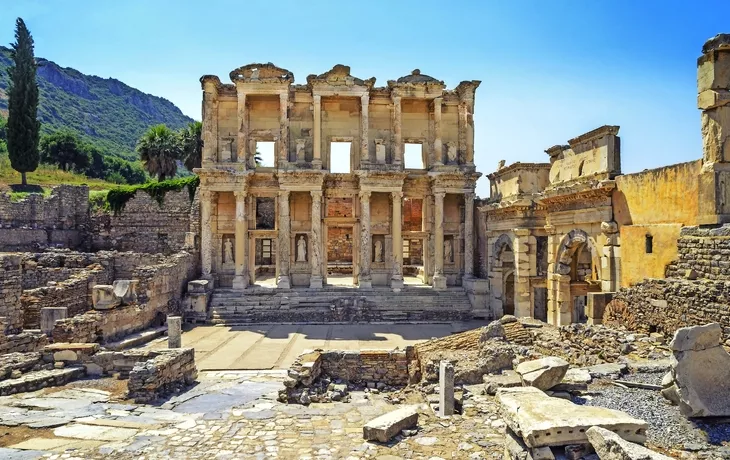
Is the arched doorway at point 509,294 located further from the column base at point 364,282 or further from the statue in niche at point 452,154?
the statue in niche at point 452,154

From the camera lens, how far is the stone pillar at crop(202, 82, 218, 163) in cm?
2581

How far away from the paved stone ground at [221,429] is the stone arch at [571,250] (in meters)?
6.98

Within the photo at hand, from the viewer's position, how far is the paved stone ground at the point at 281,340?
51.1 feet

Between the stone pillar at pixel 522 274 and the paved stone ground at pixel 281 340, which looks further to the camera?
the stone pillar at pixel 522 274

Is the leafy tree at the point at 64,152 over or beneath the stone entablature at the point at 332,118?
over

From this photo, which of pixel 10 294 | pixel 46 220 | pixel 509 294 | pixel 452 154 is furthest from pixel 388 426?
pixel 46 220

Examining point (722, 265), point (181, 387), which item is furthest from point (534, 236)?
point (181, 387)

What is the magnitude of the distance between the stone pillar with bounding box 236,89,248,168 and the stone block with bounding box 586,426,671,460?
22.3 m

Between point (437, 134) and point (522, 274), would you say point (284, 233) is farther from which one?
point (522, 274)

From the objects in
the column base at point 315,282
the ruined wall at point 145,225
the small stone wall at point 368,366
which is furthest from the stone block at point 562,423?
the ruined wall at point 145,225

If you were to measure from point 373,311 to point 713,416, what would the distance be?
16834 mm

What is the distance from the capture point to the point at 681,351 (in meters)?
7.35

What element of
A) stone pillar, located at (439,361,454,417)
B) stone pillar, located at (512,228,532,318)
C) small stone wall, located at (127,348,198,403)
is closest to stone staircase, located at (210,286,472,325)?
stone pillar, located at (512,228,532,318)

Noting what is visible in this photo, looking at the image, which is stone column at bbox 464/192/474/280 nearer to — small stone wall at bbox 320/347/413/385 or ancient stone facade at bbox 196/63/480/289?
ancient stone facade at bbox 196/63/480/289
